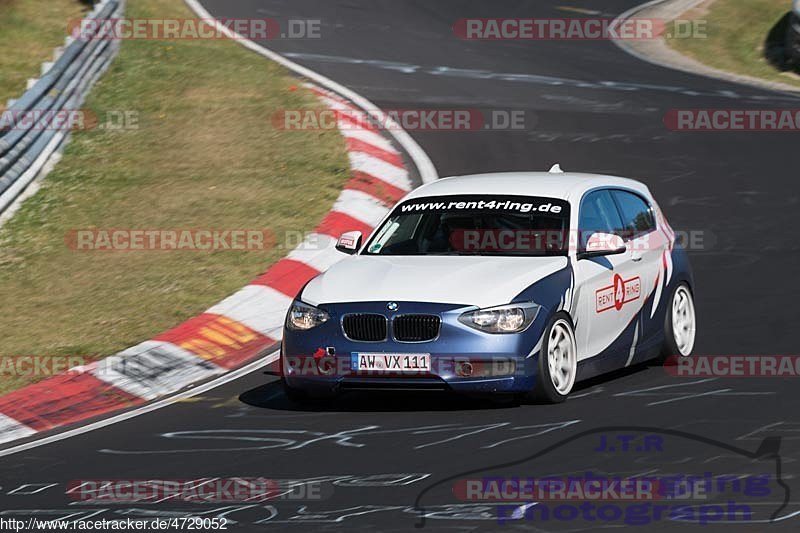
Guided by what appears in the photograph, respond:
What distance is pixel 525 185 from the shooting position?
10.7 m

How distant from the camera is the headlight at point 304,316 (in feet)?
31.5

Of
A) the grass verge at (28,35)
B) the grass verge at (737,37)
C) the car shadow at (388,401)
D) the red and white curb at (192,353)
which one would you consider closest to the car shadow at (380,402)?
the car shadow at (388,401)

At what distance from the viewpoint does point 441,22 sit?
27.0m

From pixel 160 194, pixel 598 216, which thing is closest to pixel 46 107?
pixel 160 194

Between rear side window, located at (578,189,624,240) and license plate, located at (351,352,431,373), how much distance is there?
1685 mm

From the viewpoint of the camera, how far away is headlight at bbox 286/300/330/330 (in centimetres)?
960

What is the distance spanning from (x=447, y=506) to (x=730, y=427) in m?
→ 2.22

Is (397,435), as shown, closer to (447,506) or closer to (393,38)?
(447,506)

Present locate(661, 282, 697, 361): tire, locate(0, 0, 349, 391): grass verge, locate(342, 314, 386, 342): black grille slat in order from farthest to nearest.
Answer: locate(0, 0, 349, 391): grass verge → locate(661, 282, 697, 361): tire → locate(342, 314, 386, 342): black grille slat

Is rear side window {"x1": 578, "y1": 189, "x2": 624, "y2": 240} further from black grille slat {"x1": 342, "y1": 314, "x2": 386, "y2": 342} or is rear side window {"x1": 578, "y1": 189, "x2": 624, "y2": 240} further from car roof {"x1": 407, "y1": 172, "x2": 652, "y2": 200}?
black grille slat {"x1": 342, "y1": 314, "x2": 386, "y2": 342}

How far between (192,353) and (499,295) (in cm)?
306

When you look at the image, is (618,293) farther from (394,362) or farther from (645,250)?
(394,362)

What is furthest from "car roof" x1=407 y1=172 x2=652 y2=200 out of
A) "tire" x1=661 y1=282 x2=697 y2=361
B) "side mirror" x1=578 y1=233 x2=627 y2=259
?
"tire" x1=661 y1=282 x2=697 y2=361

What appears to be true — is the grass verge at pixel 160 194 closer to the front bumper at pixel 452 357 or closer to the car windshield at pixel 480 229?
the car windshield at pixel 480 229
